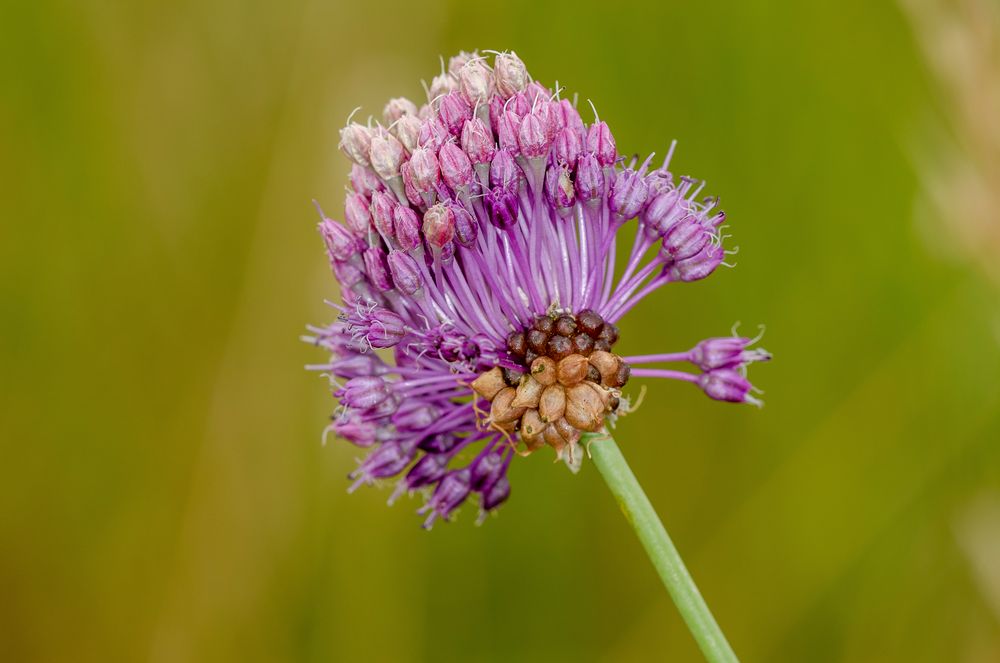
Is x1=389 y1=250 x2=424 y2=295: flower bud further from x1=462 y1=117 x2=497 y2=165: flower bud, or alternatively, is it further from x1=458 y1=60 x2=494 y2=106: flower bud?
x1=458 y1=60 x2=494 y2=106: flower bud

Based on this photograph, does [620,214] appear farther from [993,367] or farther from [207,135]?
[207,135]

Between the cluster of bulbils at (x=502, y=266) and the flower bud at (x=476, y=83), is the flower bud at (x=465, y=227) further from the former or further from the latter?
the flower bud at (x=476, y=83)

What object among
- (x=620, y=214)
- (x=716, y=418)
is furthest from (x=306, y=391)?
(x=620, y=214)

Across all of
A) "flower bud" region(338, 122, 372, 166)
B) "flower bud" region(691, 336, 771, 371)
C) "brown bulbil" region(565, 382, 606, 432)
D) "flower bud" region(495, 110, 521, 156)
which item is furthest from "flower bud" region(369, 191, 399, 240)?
"flower bud" region(691, 336, 771, 371)

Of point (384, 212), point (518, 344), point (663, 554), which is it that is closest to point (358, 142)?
point (384, 212)

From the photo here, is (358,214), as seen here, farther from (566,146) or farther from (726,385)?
(726,385)

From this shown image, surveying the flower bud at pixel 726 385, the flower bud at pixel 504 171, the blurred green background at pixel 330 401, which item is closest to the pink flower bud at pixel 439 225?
Result: the flower bud at pixel 504 171
